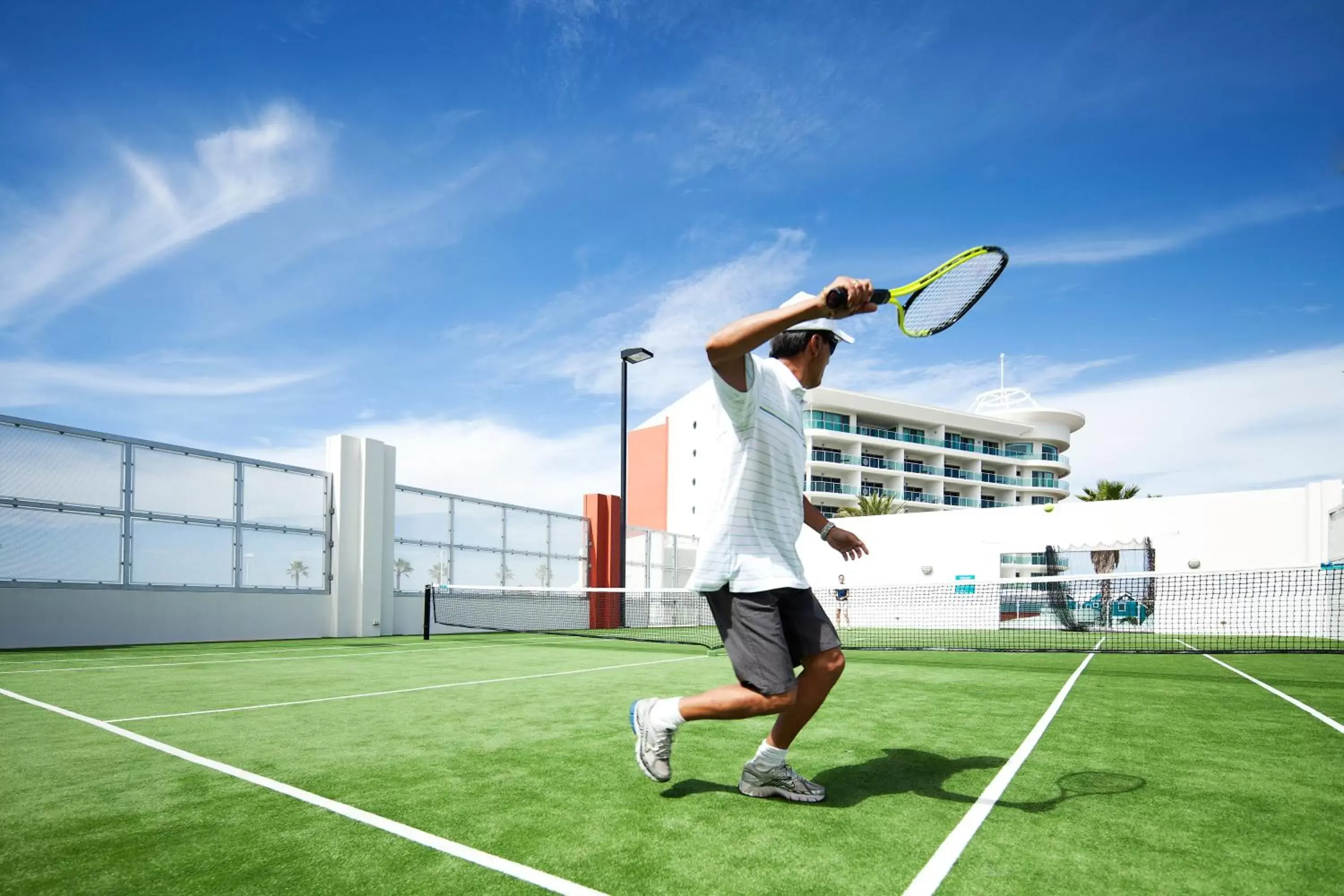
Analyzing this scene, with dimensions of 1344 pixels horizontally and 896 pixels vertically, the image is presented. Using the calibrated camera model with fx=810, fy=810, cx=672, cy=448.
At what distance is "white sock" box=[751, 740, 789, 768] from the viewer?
11.7ft

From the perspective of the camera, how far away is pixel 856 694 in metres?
7.17

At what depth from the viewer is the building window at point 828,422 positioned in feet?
196

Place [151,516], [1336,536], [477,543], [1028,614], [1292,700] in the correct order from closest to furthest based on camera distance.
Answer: [1292,700] < [151,516] < [477,543] < [1336,536] < [1028,614]

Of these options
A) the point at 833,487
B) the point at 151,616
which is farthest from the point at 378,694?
the point at 833,487

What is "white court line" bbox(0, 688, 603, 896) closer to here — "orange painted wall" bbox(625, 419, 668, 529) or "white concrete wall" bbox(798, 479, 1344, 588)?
"white concrete wall" bbox(798, 479, 1344, 588)

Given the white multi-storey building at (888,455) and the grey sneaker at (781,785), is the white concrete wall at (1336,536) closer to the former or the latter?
the grey sneaker at (781,785)

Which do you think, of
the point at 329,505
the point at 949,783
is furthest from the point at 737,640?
the point at 329,505

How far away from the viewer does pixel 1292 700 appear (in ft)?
23.1

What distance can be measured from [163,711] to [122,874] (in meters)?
3.80

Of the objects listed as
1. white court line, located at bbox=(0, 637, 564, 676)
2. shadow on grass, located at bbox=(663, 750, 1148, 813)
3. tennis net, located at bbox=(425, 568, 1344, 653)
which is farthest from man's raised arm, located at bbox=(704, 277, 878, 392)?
tennis net, located at bbox=(425, 568, 1344, 653)

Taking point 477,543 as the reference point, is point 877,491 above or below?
above

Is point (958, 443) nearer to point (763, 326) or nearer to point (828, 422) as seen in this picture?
point (828, 422)

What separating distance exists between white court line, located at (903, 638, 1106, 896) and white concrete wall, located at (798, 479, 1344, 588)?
18.3 m

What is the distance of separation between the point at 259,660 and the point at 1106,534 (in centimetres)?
2763
